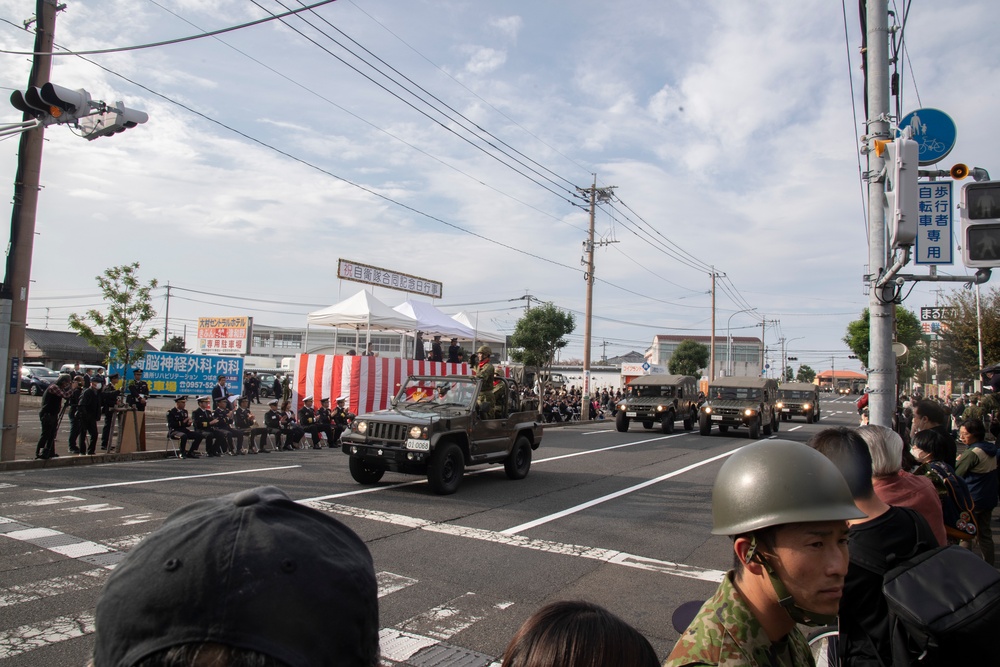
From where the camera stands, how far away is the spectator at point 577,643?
144cm

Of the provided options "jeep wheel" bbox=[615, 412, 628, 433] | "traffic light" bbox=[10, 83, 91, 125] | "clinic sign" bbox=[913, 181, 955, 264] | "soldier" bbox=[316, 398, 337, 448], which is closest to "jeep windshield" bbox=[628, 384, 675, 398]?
"jeep wheel" bbox=[615, 412, 628, 433]

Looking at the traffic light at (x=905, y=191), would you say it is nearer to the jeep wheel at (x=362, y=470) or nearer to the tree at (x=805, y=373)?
the jeep wheel at (x=362, y=470)

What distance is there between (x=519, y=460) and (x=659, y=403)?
13.4m

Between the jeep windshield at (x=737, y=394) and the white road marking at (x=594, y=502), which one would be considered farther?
the jeep windshield at (x=737, y=394)

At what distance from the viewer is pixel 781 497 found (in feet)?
6.31

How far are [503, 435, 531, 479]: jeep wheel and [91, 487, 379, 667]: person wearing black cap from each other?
10867 millimetres

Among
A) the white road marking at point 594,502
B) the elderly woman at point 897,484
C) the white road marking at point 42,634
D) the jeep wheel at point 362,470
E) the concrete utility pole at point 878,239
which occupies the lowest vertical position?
the white road marking at point 594,502

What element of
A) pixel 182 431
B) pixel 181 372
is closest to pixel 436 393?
pixel 182 431

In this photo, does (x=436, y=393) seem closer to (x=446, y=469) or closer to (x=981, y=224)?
(x=446, y=469)

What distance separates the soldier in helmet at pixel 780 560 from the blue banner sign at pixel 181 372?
64.5 feet

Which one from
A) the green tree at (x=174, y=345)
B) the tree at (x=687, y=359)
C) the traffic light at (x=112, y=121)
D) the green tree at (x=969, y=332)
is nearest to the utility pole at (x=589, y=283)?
the green tree at (x=969, y=332)

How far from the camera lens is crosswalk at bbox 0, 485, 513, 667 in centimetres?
422

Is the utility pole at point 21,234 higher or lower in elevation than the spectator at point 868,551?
higher

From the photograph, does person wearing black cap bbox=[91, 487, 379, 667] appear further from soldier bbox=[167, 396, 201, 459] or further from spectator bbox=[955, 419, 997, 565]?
soldier bbox=[167, 396, 201, 459]
